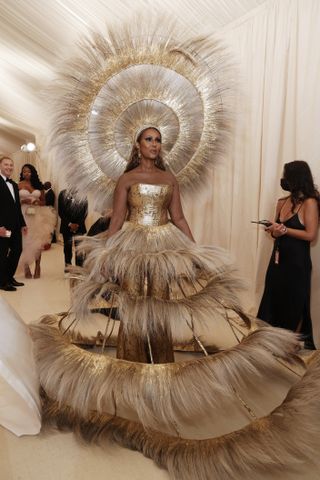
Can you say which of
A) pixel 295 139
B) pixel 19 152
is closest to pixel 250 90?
pixel 295 139

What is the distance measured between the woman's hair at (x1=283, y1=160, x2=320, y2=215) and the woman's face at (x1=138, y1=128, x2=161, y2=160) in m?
1.05

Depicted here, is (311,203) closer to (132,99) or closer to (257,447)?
(132,99)

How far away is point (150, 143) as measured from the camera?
181 cm

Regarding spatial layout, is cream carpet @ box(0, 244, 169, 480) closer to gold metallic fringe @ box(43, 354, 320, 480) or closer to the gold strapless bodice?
gold metallic fringe @ box(43, 354, 320, 480)

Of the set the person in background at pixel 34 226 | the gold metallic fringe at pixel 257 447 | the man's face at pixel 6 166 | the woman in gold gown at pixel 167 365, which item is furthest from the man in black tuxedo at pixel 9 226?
the gold metallic fringe at pixel 257 447

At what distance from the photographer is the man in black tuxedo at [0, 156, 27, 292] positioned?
13.3 ft

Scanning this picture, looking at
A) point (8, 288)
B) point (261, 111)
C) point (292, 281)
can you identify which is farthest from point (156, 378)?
point (8, 288)

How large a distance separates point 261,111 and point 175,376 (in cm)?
250

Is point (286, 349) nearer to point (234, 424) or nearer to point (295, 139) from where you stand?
point (234, 424)

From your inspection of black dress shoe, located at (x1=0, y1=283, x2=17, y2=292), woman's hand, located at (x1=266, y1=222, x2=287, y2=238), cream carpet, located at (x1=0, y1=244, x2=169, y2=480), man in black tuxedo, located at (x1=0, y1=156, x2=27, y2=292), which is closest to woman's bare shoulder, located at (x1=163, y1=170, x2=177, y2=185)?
woman's hand, located at (x1=266, y1=222, x2=287, y2=238)

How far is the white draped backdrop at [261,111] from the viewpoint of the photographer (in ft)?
8.59

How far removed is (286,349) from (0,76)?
5.39m

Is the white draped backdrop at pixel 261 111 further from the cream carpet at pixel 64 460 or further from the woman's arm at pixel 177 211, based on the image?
the cream carpet at pixel 64 460

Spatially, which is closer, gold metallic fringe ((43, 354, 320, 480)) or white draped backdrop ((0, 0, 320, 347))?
gold metallic fringe ((43, 354, 320, 480))
